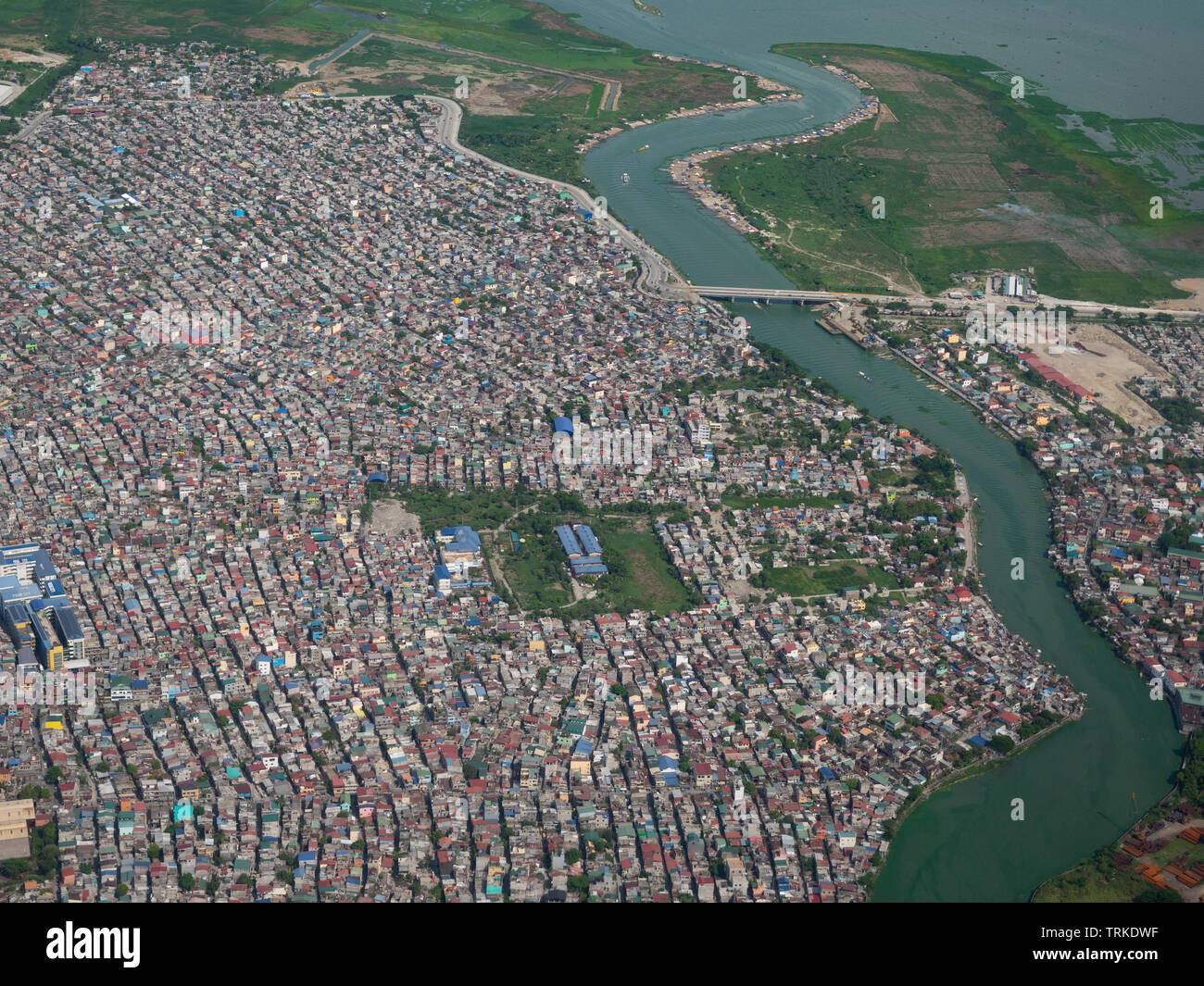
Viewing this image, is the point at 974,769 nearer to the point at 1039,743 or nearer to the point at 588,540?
the point at 1039,743

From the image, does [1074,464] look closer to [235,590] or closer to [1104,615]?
[1104,615]

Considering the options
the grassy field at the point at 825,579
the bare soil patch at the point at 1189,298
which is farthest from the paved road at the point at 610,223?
the grassy field at the point at 825,579

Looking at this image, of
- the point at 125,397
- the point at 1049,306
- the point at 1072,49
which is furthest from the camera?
the point at 1072,49

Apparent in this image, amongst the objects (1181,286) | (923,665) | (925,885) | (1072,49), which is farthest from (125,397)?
→ (1072,49)

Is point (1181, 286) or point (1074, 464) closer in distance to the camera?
point (1074, 464)

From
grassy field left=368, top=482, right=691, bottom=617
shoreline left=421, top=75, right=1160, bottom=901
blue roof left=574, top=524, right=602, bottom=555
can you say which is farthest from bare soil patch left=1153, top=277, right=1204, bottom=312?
blue roof left=574, top=524, right=602, bottom=555

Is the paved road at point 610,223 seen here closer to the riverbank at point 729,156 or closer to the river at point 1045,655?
the river at point 1045,655
